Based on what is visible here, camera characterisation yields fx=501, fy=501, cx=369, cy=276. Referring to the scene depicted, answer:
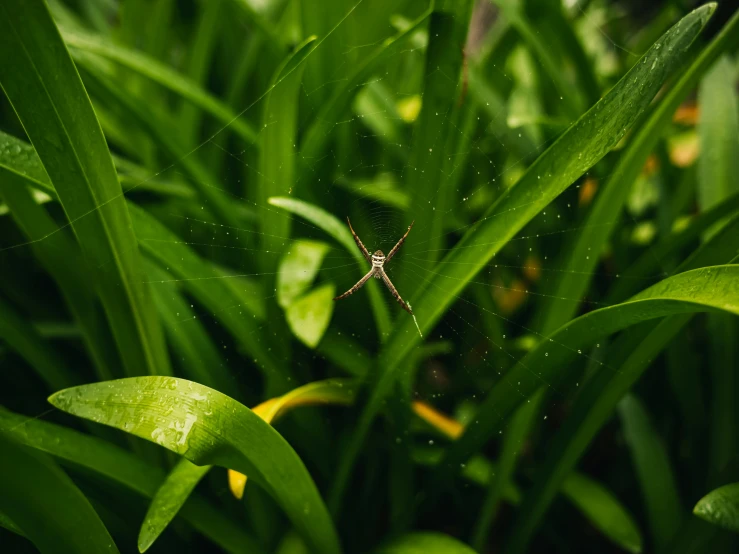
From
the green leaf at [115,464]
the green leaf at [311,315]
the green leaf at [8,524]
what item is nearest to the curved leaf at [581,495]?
the green leaf at [311,315]

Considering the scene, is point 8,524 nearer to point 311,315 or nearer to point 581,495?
point 311,315

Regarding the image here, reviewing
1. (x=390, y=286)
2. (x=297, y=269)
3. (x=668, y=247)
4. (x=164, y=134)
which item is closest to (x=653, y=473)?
(x=668, y=247)

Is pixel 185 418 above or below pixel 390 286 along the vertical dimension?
below

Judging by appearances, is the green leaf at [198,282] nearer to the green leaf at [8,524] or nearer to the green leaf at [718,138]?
the green leaf at [8,524]

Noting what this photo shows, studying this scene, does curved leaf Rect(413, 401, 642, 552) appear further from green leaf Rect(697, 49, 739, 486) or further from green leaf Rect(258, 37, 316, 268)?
green leaf Rect(258, 37, 316, 268)

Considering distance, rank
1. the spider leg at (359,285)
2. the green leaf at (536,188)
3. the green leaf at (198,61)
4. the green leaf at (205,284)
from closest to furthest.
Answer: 1. the green leaf at (536,188)
2. the green leaf at (205,284)
3. the spider leg at (359,285)
4. the green leaf at (198,61)

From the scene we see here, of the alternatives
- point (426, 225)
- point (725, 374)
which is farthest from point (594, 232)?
point (725, 374)

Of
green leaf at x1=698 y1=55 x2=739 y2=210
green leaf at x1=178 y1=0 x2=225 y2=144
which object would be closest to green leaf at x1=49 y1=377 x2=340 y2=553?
green leaf at x1=178 y1=0 x2=225 y2=144
